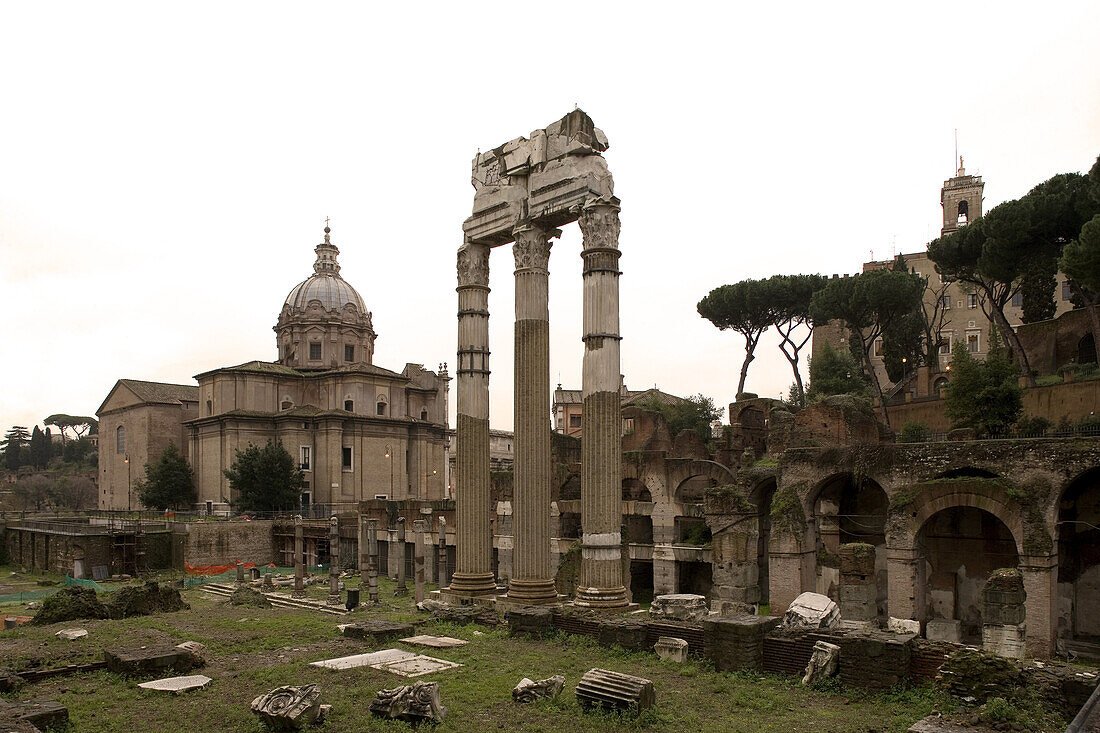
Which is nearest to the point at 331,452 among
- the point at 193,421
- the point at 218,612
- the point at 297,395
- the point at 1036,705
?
the point at 297,395

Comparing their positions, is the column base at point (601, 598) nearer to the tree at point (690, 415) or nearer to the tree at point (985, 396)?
the tree at point (985, 396)

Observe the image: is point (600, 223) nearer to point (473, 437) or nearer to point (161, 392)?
point (473, 437)

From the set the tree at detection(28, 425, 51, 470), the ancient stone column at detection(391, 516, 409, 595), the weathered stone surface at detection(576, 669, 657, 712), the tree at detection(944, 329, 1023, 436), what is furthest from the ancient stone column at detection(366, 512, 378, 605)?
the tree at detection(28, 425, 51, 470)

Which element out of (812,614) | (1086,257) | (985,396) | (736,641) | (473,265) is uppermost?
(1086,257)

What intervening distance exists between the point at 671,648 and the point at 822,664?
7.27 feet

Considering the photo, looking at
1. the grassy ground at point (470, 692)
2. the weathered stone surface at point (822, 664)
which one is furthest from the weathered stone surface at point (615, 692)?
the weathered stone surface at point (822, 664)

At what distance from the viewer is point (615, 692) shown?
8.66 m

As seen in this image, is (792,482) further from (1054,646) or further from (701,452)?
(701,452)

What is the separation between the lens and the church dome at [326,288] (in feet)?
176

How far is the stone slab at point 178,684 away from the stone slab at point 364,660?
1.38 metres

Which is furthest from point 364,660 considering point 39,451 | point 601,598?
point 39,451

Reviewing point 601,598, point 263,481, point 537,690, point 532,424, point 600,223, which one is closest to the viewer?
point 537,690

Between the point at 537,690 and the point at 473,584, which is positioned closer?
the point at 537,690

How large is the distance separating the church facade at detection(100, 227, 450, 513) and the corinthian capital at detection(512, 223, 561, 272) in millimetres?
33540
